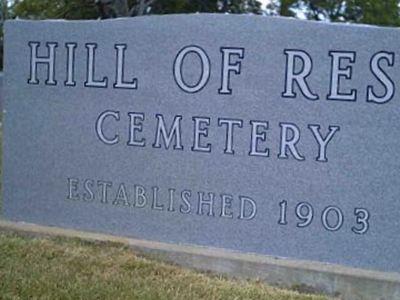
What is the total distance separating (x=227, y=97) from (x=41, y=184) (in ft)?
5.97

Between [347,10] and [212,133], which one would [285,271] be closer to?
[212,133]

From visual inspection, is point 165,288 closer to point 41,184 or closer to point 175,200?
point 175,200

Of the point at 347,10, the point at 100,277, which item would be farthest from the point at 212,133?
the point at 347,10

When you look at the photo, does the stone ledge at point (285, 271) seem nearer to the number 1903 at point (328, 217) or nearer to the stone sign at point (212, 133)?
the stone sign at point (212, 133)

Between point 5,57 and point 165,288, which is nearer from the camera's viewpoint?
point 165,288

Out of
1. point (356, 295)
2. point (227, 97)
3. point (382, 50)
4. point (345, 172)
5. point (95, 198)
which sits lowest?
point (356, 295)

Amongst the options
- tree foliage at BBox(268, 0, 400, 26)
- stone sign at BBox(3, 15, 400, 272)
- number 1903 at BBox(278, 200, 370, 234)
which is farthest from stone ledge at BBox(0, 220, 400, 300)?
tree foliage at BBox(268, 0, 400, 26)

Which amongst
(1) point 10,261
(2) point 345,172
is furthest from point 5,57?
(2) point 345,172

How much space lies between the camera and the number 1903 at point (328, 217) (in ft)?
17.1

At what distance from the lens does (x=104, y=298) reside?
448 centimetres

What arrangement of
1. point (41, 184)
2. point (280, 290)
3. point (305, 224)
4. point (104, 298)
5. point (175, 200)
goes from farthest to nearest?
point (41, 184) < point (175, 200) < point (305, 224) < point (280, 290) < point (104, 298)

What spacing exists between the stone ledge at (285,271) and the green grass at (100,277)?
0.14m

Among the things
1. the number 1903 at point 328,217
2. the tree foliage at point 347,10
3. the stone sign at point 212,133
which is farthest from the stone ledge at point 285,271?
the tree foliage at point 347,10

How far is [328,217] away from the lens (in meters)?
5.28
